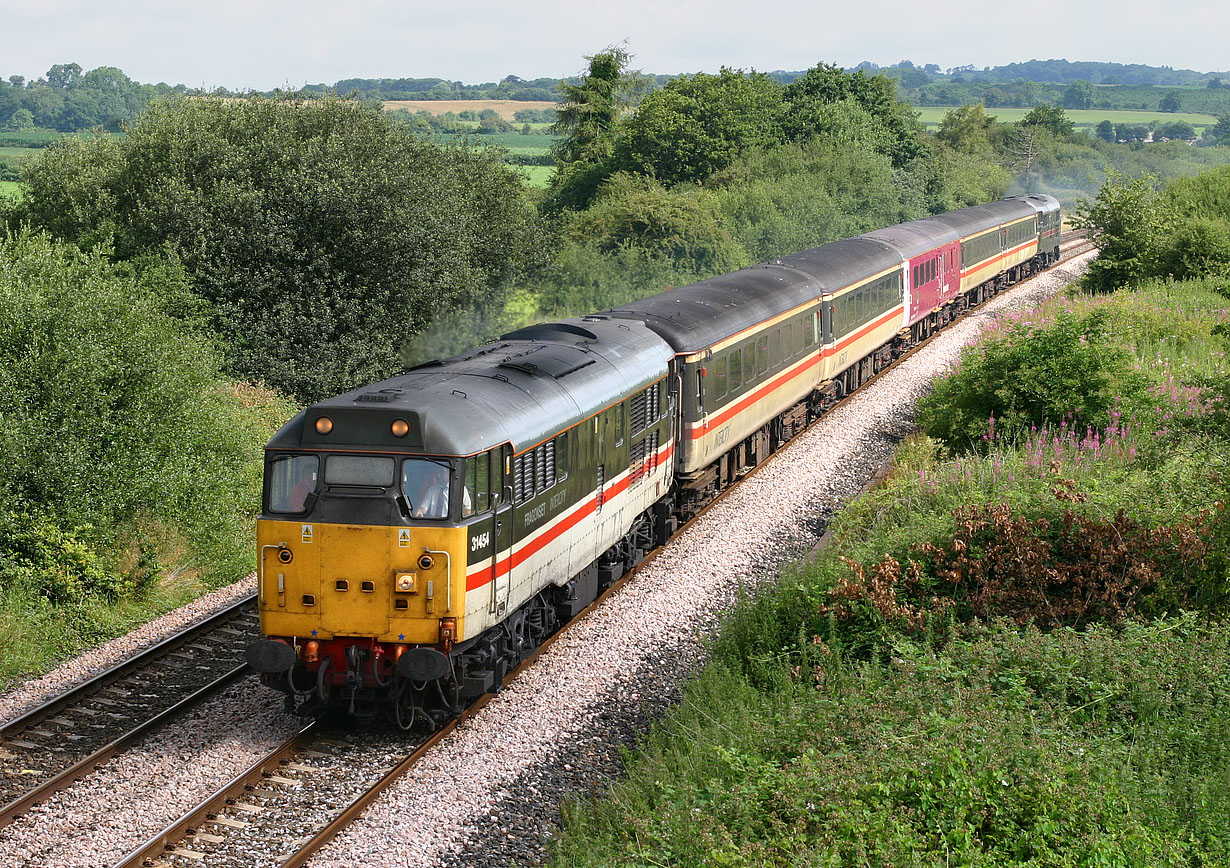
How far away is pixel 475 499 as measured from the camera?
11484 mm

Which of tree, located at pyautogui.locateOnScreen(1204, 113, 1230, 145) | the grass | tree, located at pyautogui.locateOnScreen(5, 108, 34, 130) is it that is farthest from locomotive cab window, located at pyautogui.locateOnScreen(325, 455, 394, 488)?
tree, located at pyautogui.locateOnScreen(1204, 113, 1230, 145)

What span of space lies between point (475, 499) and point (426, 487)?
1.61 feet

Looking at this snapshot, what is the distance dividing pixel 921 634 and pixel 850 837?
427 cm

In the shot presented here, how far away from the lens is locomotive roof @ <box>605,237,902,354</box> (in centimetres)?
1906

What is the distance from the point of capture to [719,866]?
7.83 m

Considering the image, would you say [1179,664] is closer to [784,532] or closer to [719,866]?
[719,866]

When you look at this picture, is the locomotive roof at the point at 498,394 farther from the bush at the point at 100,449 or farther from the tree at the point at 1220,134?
the tree at the point at 1220,134

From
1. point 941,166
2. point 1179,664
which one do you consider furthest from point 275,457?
point 941,166

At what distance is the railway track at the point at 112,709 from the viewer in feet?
36.5

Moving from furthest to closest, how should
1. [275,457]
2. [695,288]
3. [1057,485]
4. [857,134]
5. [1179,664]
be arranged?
[857,134]
[695,288]
[1057,485]
[275,457]
[1179,664]

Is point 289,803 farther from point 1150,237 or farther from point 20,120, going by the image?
point 20,120

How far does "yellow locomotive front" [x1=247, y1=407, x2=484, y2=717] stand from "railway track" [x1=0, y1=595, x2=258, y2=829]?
1838mm

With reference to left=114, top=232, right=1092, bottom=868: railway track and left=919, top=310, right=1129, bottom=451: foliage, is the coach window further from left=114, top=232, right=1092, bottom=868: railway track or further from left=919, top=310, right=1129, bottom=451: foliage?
left=919, top=310, right=1129, bottom=451: foliage

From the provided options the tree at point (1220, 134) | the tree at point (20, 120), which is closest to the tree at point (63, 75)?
the tree at point (20, 120)
